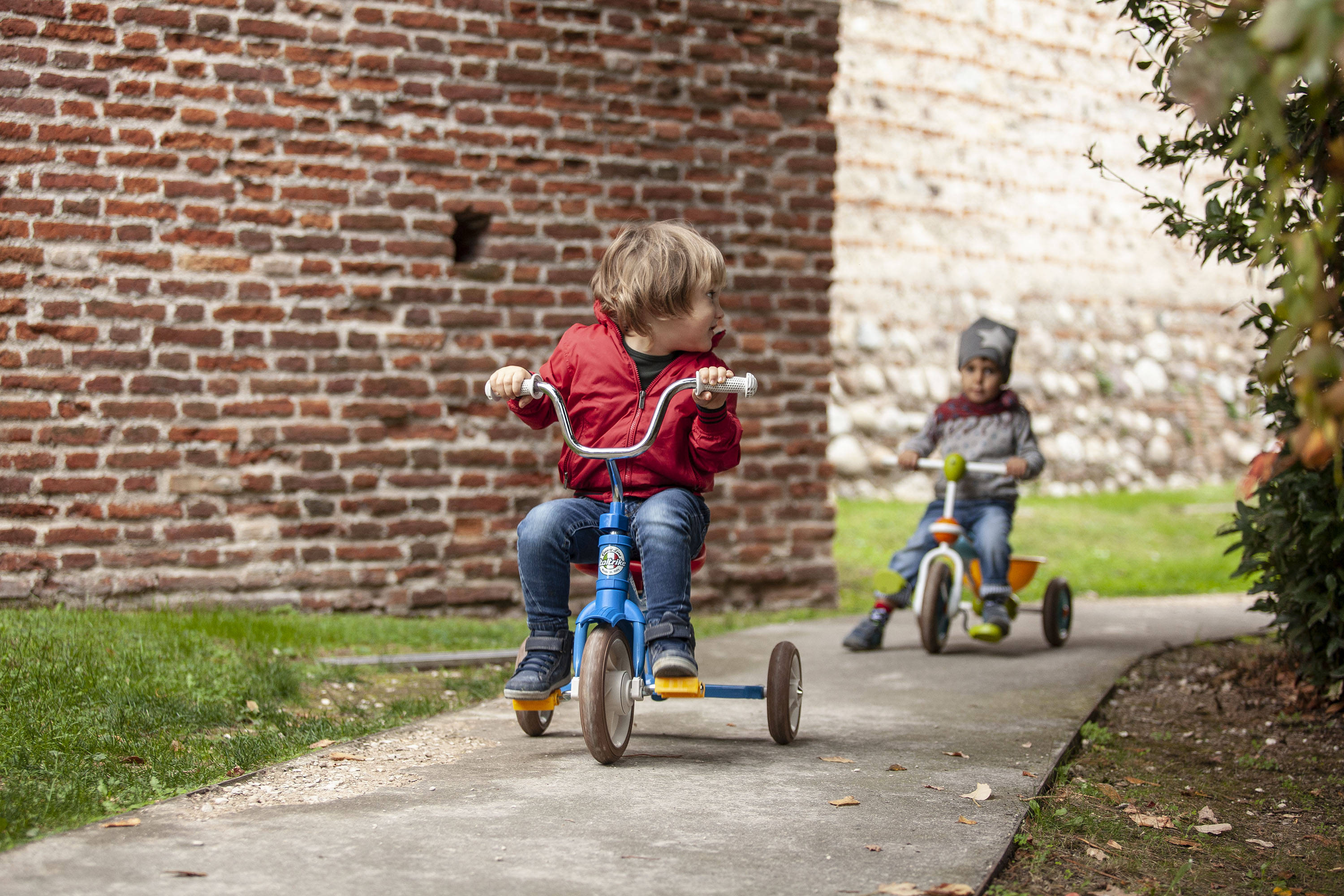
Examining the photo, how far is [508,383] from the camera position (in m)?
3.32

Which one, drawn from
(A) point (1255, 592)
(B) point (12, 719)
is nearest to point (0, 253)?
(B) point (12, 719)

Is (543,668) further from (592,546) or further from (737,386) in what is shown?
(737,386)

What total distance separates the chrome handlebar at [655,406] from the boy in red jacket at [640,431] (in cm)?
4

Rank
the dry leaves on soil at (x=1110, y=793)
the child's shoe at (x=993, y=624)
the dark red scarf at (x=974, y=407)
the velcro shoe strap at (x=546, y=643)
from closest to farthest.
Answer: the dry leaves on soil at (x=1110, y=793) → the velcro shoe strap at (x=546, y=643) → the child's shoe at (x=993, y=624) → the dark red scarf at (x=974, y=407)

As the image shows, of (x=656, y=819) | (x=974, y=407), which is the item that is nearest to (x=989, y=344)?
(x=974, y=407)

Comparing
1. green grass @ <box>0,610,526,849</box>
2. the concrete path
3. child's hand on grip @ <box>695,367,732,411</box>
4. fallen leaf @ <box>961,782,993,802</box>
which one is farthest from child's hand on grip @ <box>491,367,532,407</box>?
fallen leaf @ <box>961,782,993,802</box>

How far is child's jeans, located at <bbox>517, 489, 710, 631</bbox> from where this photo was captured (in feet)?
10.7

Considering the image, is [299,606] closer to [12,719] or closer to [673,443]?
[12,719]

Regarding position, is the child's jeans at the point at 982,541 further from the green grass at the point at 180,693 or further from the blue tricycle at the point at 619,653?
the blue tricycle at the point at 619,653

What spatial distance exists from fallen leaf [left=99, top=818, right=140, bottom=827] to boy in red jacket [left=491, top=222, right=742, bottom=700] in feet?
3.15

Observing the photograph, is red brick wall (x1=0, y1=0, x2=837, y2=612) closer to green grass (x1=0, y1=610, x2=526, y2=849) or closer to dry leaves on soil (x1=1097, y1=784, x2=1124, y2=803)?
green grass (x1=0, y1=610, x2=526, y2=849)

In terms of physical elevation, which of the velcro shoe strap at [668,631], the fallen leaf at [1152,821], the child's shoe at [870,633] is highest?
the velcro shoe strap at [668,631]

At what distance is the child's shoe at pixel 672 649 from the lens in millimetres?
3154

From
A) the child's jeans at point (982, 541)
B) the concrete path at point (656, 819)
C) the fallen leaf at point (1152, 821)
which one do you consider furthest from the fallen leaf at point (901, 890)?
the child's jeans at point (982, 541)
